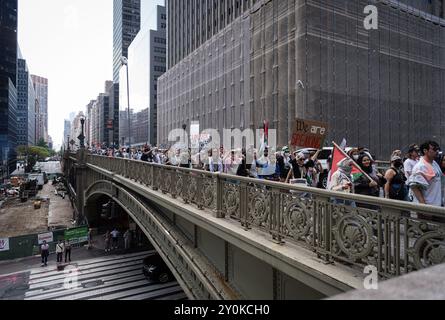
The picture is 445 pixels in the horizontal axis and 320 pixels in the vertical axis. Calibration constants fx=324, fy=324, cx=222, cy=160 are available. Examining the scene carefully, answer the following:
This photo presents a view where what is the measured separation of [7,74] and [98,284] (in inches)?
3637

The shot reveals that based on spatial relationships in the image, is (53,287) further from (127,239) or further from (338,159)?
(338,159)

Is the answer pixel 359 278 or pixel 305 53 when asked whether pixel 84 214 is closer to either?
pixel 305 53

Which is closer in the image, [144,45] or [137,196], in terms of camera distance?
[137,196]

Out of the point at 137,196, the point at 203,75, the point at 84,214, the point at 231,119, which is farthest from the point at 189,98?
the point at 137,196

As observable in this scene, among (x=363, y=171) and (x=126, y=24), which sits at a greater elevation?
(x=126, y=24)

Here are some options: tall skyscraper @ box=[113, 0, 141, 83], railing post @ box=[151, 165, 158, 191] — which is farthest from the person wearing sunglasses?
tall skyscraper @ box=[113, 0, 141, 83]

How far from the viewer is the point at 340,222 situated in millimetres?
4043

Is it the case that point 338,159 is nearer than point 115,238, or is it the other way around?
point 338,159

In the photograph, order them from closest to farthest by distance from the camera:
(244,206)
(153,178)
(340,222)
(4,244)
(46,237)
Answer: (340,222) < (244,206) < (153,178) < (4,244) < (46,237)

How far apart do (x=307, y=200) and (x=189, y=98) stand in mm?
52781

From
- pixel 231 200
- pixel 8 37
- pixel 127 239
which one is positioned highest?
pixel 8 37

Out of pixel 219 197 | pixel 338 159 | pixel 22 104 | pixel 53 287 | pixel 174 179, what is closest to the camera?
pixel 338 159

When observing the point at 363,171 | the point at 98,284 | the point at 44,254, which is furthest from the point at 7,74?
the point at 363,171

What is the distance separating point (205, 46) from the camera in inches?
1973
